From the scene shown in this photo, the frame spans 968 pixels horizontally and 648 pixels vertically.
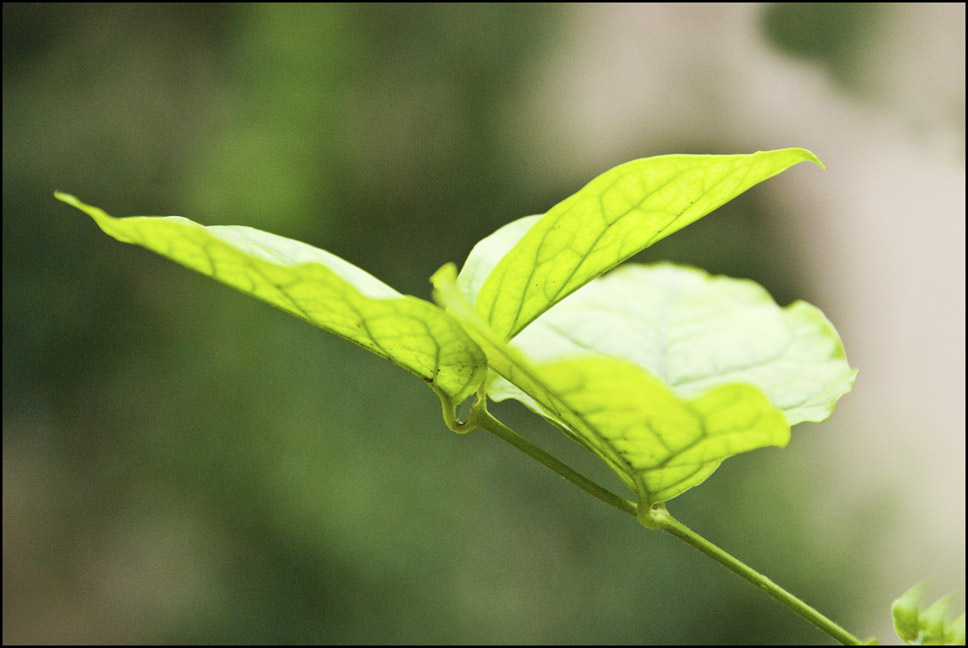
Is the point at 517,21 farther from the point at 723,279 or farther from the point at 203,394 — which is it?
the point at 723,279

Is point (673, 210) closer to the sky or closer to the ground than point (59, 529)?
closer to the sky

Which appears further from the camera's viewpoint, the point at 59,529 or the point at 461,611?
the point at 59,529

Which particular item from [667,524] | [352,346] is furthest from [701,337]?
[352,346]

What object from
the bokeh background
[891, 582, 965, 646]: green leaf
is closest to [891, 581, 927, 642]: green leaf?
[891, 582, 965, 646]: green leaf

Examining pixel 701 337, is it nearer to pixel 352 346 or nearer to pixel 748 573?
pixel 748 573

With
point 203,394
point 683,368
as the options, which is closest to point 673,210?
point 683,368

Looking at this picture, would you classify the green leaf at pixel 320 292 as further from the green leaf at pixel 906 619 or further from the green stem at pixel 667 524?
the green leaf at pixel 906 619
